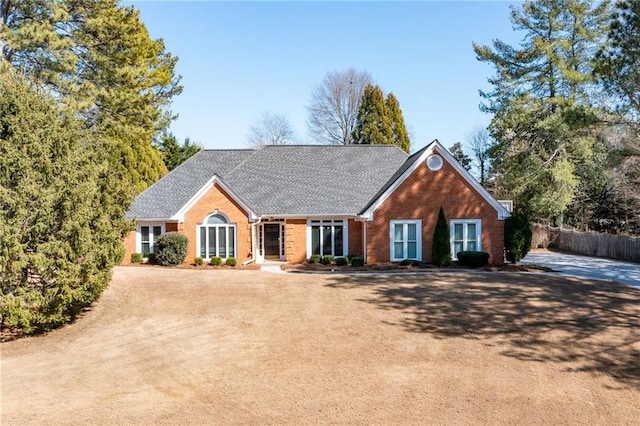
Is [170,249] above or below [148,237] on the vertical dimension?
below

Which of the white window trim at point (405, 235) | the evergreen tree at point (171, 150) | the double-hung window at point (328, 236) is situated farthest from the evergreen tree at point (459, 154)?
the white window trim at point (405, 235)

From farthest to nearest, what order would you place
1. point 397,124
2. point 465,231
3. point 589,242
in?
point 397,124 < point 589,242 < point 465,231

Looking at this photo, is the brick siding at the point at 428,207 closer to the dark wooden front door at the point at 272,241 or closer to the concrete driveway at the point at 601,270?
the concrete driveway at the point at 601,270

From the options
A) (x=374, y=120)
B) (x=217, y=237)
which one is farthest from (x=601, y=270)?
(x=374, y=120)

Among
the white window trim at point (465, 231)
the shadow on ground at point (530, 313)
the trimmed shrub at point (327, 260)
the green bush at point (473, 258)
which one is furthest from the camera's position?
the trimmed shrub at point (327, 260)

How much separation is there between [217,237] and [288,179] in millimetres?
6492

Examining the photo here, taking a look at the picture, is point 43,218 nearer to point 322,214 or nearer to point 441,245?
point 322,214

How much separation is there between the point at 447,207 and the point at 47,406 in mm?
19846

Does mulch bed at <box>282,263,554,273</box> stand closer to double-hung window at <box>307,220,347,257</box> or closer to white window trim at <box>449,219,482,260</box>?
white window trim at <box>449,219,482,260</box>

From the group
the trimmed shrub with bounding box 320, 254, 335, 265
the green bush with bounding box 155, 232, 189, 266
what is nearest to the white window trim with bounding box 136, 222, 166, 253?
the green bush with bounding box 155, 232, 189, 266

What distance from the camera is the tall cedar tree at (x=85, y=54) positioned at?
2072 cm

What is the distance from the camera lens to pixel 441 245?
22.9 m

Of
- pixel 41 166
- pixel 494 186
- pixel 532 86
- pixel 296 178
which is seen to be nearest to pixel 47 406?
pixel 41 166

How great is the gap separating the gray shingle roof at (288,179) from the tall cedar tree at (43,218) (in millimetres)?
11216
